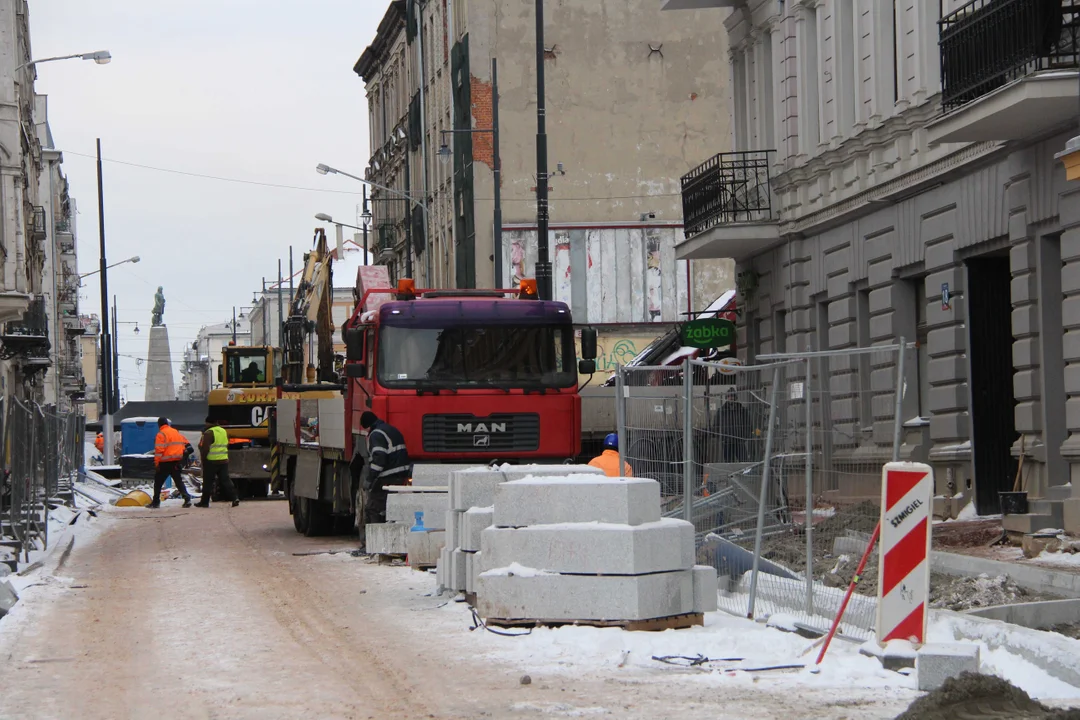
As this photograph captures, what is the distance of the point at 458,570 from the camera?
46.2 feet

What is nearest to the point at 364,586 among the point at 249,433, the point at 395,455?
the point at 395,455

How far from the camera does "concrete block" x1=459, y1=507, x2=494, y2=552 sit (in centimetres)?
1362

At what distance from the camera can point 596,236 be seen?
50.5 m

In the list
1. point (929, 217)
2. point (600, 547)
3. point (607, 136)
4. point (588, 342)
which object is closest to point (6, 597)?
point (600, 547)

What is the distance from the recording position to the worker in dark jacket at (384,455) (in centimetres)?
1938

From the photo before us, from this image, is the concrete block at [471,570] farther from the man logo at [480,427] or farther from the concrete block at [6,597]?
the man logo at [480,427]

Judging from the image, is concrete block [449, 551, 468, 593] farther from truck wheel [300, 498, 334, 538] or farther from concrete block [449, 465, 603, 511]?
truck wheel [300, 498, 334, 538]

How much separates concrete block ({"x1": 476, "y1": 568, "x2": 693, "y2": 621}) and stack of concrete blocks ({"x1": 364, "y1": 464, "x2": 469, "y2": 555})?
240 inches

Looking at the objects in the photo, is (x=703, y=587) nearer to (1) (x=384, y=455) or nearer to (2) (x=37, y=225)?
(1) (x=384, y=455)

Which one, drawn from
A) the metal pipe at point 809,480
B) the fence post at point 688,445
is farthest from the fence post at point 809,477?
the fence post at point 688,445

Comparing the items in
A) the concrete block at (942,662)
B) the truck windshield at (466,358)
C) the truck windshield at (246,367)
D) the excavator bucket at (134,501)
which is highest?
the truck windshield at (246,367)

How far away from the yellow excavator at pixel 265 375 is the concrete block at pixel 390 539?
6.52 metres

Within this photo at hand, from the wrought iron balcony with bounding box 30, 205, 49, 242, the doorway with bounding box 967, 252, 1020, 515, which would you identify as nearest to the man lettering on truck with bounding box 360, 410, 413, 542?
the doorway with bounding box 967, 252, 1020, 515

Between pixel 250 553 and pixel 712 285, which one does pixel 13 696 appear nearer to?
pixel 250 553
